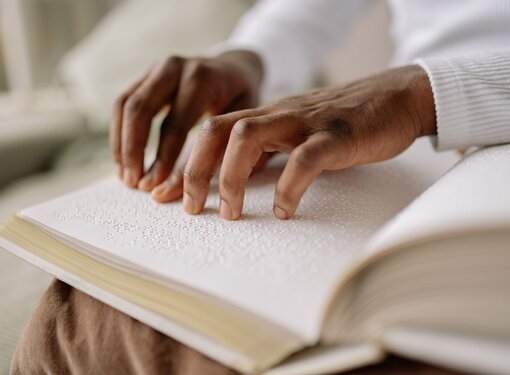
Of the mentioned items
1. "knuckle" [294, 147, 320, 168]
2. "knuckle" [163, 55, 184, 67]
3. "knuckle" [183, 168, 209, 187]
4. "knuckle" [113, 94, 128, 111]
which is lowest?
"knuckle" [183, 168, 209, 187]

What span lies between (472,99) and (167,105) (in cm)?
35

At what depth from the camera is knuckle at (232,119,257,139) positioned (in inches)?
15.3

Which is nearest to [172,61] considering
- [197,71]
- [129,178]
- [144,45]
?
[197,71]

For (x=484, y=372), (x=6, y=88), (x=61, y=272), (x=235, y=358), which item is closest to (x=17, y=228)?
(x=61, y=272)

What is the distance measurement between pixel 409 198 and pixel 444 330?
0.19 meters

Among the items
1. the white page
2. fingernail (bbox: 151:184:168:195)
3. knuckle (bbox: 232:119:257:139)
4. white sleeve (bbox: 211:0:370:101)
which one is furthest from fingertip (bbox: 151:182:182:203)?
white sleeve (bbox: 211:0:370:101)

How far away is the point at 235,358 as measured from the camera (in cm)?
26

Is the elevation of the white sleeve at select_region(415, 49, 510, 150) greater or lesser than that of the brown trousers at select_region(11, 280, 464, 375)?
greater

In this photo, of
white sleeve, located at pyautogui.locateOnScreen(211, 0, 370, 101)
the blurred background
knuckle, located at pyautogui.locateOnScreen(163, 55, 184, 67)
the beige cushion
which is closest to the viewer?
knuckle, located at pyautogui.locateOnScreen(163, 55, 184, 67)

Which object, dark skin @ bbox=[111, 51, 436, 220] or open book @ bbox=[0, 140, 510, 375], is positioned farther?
dark skin @ bbox=[111, 51, 436, 220]

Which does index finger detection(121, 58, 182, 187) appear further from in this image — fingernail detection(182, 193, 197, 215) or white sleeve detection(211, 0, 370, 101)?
white sleeve detection(211, 0, 370, 101)

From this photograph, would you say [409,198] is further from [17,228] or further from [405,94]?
[17,228]

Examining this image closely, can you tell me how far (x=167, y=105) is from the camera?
0.61 meters

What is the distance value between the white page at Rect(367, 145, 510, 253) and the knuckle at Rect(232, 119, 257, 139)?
5.5 inches
